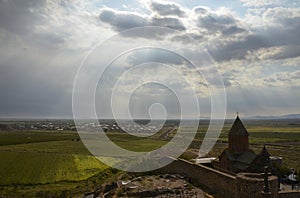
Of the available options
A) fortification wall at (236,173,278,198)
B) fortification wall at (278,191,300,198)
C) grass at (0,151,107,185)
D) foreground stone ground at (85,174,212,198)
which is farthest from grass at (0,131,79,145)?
fortification wall at (236,173,278,198)

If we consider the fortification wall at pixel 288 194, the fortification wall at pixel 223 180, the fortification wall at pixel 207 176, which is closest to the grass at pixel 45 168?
the fortification wall at pixel 223 180

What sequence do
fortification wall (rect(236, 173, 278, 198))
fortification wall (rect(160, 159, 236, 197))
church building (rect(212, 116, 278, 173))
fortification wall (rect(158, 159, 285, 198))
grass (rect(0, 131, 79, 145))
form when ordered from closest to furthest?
fortification wall (rect(236, 173, 278, 198)), fortification wall (rect(158, 159, 285, 198)), fortification wall (rect(160, 159, 236, 197)), church building (rect(212, 116, 278, 173)), grass (rect(0, 131, 79, 145))

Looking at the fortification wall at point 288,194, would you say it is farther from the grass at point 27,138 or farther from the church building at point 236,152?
the grass at point 27,138

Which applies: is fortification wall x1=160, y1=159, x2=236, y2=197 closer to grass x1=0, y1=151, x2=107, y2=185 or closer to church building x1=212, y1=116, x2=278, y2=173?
church building x1=212, y1=116, x2=278, y2=173

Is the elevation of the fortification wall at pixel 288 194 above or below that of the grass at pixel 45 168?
above

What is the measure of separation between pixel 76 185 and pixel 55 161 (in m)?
9.44

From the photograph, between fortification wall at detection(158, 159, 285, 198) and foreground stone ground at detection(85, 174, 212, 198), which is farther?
foreground stone ground at detection(85, 174, 212, 198)

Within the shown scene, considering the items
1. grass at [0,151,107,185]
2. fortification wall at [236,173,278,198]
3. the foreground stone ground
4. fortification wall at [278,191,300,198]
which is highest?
fortification wall at [236,173,278,198]

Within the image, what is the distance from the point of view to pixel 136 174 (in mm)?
24562

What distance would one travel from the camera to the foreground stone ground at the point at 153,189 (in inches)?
672

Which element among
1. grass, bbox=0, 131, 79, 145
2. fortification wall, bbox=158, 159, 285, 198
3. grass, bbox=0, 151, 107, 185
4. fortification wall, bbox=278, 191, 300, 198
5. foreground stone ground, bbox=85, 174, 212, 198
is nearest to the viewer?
fortification wall, bbox=158, 159, 285, 198

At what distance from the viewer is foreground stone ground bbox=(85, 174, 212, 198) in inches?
672

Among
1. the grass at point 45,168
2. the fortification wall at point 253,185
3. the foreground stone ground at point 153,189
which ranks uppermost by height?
the fortification wall at point 253,185

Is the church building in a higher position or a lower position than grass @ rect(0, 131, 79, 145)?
higher
